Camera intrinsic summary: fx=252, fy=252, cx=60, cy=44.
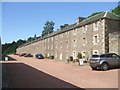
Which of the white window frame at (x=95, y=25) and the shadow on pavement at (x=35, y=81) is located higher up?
the white window frame at (x=95, y=25)

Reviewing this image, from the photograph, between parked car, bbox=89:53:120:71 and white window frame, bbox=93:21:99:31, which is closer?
parked car, bbox=89:53:120:71

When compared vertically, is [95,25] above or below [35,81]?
above

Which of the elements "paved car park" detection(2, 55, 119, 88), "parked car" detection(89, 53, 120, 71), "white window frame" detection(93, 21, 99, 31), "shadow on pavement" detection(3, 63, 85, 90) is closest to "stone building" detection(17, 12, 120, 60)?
"white window frame" detection(93, 21, 99, 31)

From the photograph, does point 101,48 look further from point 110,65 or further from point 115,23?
point 110,65

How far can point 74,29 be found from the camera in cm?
5206

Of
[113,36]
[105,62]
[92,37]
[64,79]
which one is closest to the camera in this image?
[64,79]

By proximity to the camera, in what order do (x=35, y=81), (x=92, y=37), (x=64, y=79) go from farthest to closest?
1. (x=92, y=37)
2. (x=64, y=79)
3. (x=35, y=81)

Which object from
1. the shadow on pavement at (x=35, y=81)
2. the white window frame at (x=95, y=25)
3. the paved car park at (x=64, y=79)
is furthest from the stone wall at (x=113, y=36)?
the shadow on pavement at (x=35, y=81)

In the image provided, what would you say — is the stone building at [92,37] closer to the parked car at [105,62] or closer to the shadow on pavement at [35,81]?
the parked car at [105,62]

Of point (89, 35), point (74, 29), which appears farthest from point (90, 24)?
point (74, 29)

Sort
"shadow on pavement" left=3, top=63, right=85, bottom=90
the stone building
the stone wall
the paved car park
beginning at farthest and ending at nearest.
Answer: the stone building
the stone wall
the paved car park
"shadow on pavement" left=3, top=63, right=85, bottom=90

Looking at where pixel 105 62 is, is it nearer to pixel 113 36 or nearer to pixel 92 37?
pixel 113 36

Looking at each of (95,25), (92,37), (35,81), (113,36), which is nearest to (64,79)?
(35,81)

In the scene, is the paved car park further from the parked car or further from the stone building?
the stone building
